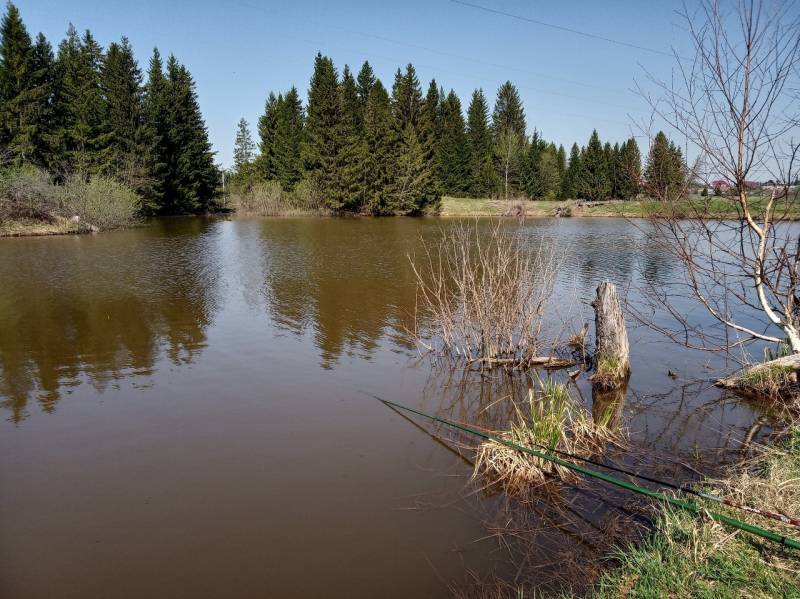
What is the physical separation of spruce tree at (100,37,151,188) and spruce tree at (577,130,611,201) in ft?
133

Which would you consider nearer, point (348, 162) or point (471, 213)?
point (348, 162)

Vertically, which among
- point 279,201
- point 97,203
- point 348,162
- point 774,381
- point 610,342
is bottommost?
point 774,381

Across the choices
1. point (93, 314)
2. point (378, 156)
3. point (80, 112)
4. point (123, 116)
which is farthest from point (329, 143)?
point (93, 314)

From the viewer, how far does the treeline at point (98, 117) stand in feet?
103

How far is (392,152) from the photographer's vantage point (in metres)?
43.4

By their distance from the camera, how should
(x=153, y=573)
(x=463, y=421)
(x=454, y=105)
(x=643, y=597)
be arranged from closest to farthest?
1. (x=643, y=597)
2. (x=153, y=573)
3. (x=463, y=421)
4. (x=454, y=105)

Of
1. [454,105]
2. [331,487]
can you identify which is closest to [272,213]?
[454,105]

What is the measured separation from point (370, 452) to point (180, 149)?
42.3m

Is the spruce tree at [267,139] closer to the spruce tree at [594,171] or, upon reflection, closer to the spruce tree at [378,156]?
the spruce tree at [378,156]

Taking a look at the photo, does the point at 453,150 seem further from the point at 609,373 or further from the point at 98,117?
the point at 609,373

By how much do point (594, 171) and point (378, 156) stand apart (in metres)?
25.7

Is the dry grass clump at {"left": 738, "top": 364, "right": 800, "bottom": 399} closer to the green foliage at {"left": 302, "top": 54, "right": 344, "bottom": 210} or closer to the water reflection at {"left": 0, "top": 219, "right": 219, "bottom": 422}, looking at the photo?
the water reflection at {"left": 0, "top": 219, "right": 219, "bottom": 422}

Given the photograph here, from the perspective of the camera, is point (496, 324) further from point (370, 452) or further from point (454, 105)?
point (454, 105)

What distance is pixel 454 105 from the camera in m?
53.9
